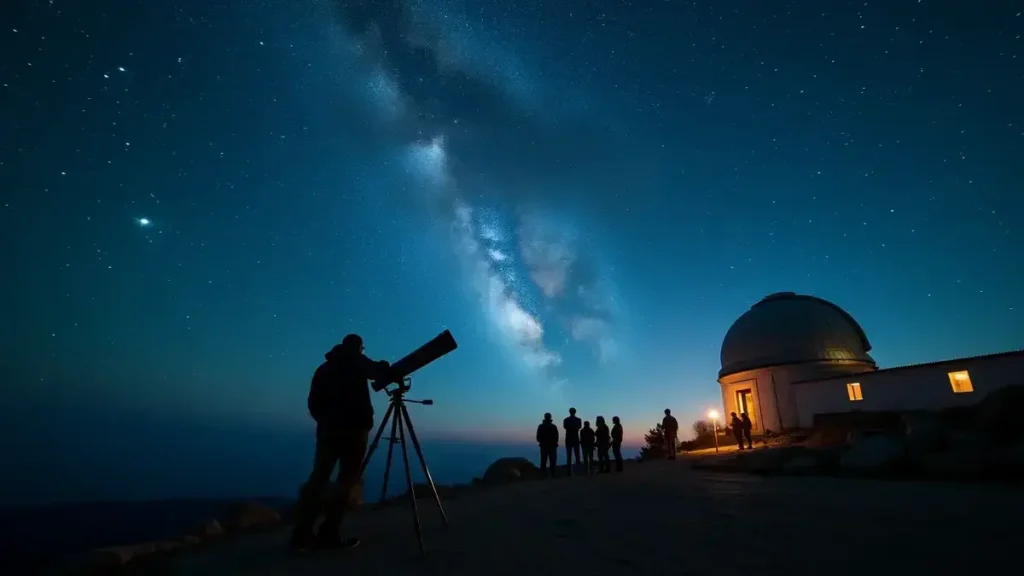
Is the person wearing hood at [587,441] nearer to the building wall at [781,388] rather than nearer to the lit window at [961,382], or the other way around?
the building wall at [781,388]

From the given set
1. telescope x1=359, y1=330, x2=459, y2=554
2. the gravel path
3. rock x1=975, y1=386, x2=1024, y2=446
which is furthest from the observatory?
telescope x1=359, y1=330, x2=459, y2=554

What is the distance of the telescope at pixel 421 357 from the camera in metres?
4.89

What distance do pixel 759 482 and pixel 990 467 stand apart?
3521 mm

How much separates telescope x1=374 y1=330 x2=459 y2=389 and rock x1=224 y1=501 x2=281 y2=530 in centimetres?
550

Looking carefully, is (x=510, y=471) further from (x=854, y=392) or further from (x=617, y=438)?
(x=854, y=392)

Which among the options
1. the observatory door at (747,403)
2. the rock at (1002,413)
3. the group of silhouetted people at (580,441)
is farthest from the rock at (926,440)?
the observatory door at (747,403)

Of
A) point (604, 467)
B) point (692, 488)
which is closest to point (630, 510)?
point (692, 488)

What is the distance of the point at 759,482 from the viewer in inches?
341

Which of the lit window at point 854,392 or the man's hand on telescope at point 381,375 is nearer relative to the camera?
the man's hand on telescope at point 381,375

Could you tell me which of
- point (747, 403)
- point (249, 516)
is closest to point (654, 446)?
point (747, 403)

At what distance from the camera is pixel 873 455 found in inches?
367

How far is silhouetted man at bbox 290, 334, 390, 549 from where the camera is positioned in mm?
4562

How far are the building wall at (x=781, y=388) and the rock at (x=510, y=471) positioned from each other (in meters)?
18.5

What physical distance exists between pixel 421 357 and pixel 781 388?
91.5ft
